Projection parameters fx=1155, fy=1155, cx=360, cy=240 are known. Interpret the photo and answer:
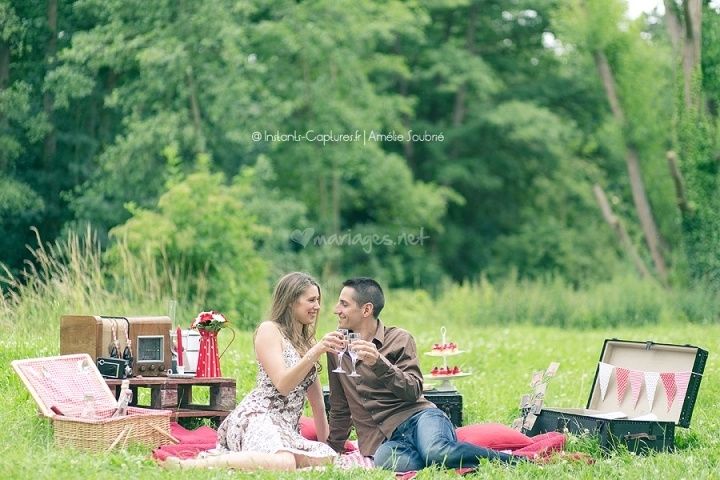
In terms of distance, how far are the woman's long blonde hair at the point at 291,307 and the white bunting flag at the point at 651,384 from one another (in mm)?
2215

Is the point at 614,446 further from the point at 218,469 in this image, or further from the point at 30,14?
the point at 30,14

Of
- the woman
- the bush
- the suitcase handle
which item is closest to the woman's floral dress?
the woman

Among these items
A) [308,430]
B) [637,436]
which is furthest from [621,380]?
[308,430]

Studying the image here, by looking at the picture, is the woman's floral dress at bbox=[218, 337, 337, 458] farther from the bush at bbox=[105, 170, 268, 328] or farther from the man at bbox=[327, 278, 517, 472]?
the bush at bbox=[105, 170, 268, 328]

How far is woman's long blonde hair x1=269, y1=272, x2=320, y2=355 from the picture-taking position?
6.56 meters

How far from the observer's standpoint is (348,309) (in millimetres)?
6504

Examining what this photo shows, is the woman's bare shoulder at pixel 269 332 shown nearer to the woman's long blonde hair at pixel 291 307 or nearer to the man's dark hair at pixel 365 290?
the woman's long blonde hair at pixel 291 307

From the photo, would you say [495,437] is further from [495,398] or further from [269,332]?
[495,398]

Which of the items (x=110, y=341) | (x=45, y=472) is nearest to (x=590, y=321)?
(x=110, y=341)

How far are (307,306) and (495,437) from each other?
146cm

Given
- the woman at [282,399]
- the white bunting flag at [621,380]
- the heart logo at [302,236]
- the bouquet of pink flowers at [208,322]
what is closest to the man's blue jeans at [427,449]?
the woman at [282,399]

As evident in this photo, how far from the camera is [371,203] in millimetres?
26141

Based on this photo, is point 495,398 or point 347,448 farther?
point 495,398

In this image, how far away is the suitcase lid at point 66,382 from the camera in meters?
6.95
